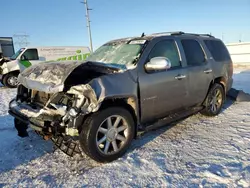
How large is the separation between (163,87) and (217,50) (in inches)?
92.1

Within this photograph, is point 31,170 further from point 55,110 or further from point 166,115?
point 166,115

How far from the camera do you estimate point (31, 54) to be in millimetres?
12836

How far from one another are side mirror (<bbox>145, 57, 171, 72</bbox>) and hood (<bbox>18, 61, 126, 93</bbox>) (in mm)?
394

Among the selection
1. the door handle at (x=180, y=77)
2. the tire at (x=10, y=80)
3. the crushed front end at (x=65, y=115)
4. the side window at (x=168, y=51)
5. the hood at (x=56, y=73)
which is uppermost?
the side window at (x=168, y=51)

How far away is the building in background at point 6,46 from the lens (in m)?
18.0

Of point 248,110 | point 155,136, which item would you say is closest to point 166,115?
point 155,136

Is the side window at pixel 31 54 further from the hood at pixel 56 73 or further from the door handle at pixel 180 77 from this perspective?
the door handle at pixel 180 77

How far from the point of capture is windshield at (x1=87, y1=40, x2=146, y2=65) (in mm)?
3725

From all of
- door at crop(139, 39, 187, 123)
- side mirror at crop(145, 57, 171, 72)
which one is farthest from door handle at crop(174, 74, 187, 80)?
side mirror at crop(145, 57, 171, 72)

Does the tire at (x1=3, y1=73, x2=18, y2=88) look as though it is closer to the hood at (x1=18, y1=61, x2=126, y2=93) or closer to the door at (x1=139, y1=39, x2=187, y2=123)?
the hood at (x1=18, y1=61, x2=126, y2=93)

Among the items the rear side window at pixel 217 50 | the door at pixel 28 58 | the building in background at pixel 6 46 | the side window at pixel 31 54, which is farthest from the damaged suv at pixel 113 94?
the building in background at pixel 6 46

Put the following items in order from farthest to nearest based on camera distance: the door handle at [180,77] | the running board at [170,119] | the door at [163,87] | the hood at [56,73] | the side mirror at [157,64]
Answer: the door handle at [180,77], the running board at [170,119], the door at [163,87], the side mirror at [157,64], the hood at [56,73]

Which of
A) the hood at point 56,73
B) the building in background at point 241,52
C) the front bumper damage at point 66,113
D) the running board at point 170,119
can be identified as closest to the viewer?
the front bumper damage at point 66,113

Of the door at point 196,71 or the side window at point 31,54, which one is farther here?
the side window at point 31,54
